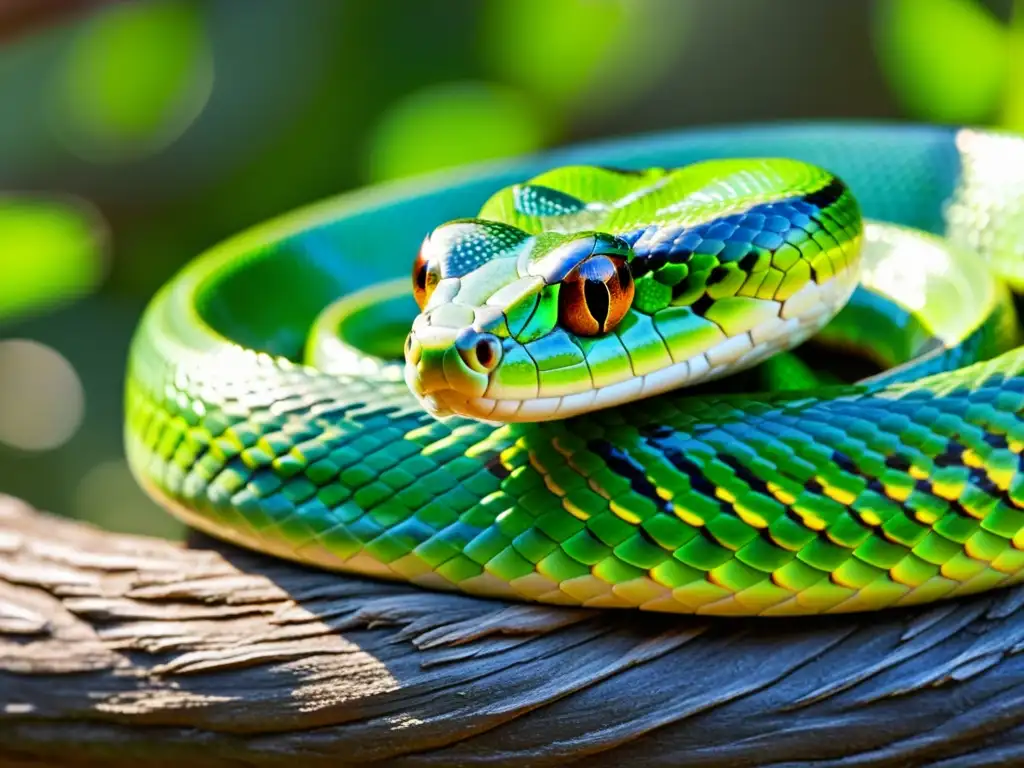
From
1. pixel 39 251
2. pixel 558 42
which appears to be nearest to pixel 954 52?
pixel 558 42

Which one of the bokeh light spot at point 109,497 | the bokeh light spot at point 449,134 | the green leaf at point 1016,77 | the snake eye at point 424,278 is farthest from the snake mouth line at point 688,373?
the bokeh light spot at point 109,497

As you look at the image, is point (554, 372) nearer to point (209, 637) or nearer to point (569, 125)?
point (209, 637)

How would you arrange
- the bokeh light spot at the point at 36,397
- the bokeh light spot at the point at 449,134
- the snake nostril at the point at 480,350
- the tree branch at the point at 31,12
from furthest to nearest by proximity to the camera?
the bokeh light spot at the point at 36,397
the bokeh light spot at the point at 449,134
the tree branch at the point at 31,12
the snake nostril at the point at 480,350

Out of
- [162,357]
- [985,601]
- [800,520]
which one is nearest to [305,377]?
[162,357]

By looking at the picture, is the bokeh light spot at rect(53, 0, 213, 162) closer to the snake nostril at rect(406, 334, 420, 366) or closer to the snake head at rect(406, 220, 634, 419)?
the snake head at rect(406, 220, 634, 419)

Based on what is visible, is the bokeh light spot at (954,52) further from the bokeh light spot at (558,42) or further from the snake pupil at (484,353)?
the snake pupil at (484,353)

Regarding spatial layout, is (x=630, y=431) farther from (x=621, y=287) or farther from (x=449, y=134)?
(x=449, y=134)
